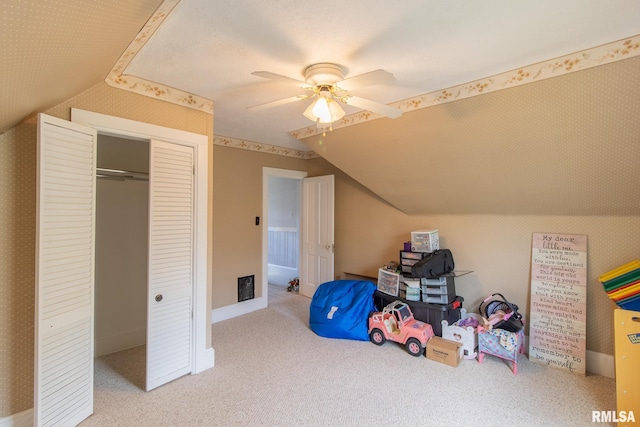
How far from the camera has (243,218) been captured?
428cm

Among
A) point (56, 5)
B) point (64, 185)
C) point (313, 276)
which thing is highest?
point (56, 5)

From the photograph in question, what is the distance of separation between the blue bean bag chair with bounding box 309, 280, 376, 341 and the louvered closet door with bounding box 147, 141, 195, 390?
57.1 inches

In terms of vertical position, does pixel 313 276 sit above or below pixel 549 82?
below

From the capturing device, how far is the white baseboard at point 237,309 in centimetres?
395

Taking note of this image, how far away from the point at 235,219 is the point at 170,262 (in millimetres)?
1767

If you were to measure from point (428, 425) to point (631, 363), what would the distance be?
142 cm

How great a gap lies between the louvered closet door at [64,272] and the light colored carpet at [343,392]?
0.37m

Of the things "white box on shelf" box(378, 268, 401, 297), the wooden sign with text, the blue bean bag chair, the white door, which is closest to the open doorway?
the white door

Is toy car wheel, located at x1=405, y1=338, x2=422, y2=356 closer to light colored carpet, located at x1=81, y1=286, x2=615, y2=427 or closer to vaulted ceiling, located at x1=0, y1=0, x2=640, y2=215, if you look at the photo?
light colored carpet, located at x1=81, y1=286, x2=615, y2=427

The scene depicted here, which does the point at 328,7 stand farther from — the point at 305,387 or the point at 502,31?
the point at 305,387

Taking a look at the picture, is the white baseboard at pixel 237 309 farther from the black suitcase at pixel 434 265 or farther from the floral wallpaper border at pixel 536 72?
the floral wallpaper border at pixel 536 72

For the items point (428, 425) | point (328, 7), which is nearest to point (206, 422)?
point (428, 425)

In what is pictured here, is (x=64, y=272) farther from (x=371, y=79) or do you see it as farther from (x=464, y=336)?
(x=464, y=336)

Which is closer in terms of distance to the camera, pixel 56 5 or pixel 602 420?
pixel 56 5
